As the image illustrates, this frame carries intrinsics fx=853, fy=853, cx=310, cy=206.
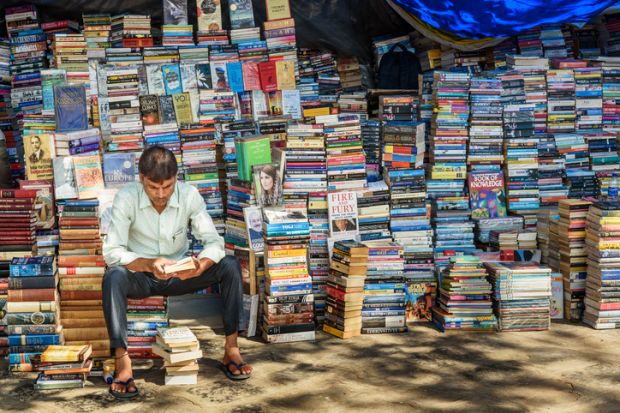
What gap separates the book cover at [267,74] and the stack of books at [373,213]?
2222mm

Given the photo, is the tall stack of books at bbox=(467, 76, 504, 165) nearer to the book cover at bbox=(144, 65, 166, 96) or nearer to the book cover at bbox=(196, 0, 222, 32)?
the book cover at bbox=(196, 0, 222, 32)

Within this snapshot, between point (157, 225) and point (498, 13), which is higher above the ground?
point (498, 13)

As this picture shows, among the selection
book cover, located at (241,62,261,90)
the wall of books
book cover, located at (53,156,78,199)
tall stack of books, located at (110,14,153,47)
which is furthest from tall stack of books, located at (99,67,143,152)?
book cover, located at (53,156,78,199)

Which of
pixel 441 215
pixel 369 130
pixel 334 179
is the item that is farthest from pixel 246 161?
pixel 441 215

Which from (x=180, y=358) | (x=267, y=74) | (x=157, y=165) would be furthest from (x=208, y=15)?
(x=180, y=358)

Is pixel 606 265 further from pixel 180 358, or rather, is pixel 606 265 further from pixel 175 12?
pixel 175 12

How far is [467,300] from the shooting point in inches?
262

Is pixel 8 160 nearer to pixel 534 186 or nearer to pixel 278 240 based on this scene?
pixel 278 240

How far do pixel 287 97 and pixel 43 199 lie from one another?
2978 mm

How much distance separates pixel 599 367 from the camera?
5.65 metres

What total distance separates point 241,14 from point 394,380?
4924 millimetres

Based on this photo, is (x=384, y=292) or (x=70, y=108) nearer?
(x=384, y=292)

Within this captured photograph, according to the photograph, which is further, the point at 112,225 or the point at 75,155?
the point at 75,155

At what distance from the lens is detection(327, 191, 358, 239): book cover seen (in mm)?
7148
